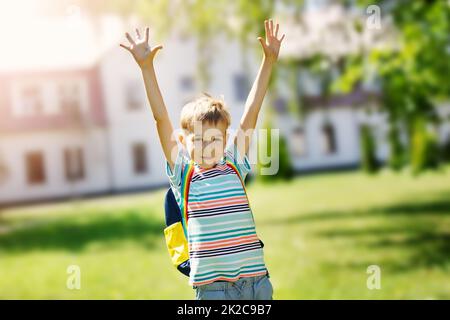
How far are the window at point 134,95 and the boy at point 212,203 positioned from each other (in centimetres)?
2904

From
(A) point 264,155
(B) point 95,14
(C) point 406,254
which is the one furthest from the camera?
(A) point 264,155

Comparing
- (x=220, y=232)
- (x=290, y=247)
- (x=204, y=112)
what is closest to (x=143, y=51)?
(x=204, y=112)

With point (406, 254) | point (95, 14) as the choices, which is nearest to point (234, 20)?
point (95, 14)

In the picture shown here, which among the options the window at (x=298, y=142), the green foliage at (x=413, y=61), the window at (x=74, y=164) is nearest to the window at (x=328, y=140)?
the window at (x=298, y=142)

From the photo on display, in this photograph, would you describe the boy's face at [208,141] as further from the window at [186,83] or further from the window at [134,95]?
the window at [134,95]

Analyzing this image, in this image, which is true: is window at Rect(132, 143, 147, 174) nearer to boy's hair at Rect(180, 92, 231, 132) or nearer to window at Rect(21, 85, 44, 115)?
window at Rect(21, 85, 44, 115)

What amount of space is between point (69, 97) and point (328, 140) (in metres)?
13.5

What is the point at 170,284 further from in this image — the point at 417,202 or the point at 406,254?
the point at 417,202

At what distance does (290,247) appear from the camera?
1077 centimetres

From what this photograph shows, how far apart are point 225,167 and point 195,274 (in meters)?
0.48

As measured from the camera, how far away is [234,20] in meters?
12.4

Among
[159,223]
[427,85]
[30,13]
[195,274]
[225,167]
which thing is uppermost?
[30,13]

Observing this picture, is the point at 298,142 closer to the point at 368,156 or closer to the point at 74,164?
the point at 368,156

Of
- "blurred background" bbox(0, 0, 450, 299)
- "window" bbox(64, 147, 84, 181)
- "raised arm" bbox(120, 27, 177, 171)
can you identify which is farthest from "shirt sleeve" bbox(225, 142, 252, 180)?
"window" bbox(64, 147, 84, 181)
